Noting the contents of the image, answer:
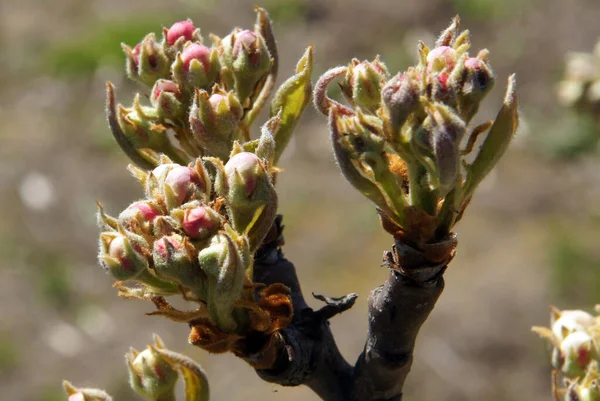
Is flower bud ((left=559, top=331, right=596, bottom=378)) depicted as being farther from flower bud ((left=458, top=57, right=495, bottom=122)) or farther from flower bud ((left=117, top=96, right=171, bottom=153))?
flower bud ((left=117, top=96, right=171, bottom=153))

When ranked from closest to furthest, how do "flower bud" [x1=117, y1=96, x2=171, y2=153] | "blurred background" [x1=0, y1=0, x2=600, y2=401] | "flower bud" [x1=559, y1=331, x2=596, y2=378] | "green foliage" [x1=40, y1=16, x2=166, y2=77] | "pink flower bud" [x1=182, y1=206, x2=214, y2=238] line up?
"pink flower bud" [x1=182, y1=206, x2=214, y2=238] < "flower bud" [x1=117, y1=96, x2=171, y2=153] < "flower bud" [x1=559, y1=331, x2=596, y2=378] < "blurred background" [x1=0, y1=0, x2=600, y2=401] < "green foliage" [x1=40, y1=16, x2=166, y2=77]

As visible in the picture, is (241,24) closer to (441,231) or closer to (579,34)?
(579,34)

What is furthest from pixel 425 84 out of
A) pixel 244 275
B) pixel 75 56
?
pixel 75 56

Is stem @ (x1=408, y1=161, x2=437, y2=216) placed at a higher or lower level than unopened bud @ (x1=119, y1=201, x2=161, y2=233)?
higher

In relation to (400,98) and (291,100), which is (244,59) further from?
(400,98)

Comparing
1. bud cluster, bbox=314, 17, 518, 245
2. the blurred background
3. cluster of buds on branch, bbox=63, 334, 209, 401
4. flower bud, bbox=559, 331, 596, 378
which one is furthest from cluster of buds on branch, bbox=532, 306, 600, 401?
the blurred background

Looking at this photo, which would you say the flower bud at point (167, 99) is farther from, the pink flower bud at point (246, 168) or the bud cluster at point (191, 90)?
the pink flower bud at point (246, 168)
